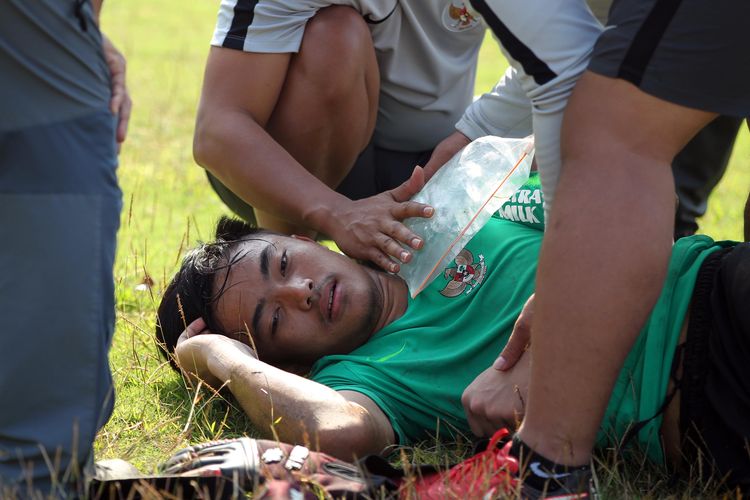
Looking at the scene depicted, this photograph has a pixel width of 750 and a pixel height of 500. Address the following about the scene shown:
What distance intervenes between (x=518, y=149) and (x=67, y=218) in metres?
1.63

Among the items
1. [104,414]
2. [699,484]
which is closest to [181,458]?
[104,414]

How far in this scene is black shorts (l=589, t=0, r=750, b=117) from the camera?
206cm

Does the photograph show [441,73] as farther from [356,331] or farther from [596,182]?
[596,182]

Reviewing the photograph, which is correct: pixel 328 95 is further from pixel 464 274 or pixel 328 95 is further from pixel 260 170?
pixel 464 274

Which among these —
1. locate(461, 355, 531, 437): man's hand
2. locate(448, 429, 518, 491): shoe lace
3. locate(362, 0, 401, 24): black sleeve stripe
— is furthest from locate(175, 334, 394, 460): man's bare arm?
locate(362, 0, 401, 24): black sleeve stripe

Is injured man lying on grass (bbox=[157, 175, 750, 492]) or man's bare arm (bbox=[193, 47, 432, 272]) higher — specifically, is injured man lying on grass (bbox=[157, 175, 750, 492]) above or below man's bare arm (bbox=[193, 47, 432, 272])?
below

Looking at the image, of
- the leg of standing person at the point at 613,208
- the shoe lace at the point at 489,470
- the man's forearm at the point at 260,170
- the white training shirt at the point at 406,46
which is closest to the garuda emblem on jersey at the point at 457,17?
the white training shirt at the point at 406,46

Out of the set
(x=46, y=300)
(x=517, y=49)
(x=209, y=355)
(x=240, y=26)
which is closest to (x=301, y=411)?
(x=209, y=355)

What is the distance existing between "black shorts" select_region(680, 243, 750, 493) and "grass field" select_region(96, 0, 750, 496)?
0.35 ft

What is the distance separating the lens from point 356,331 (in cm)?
316

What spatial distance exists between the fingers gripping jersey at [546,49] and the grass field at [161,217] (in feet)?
2.59

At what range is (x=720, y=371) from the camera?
2.45 meters

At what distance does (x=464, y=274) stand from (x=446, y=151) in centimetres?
63

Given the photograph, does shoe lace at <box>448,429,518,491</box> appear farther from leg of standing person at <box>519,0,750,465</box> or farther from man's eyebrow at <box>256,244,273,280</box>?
man's eyebrow at <box>256,244,273,280</box>
